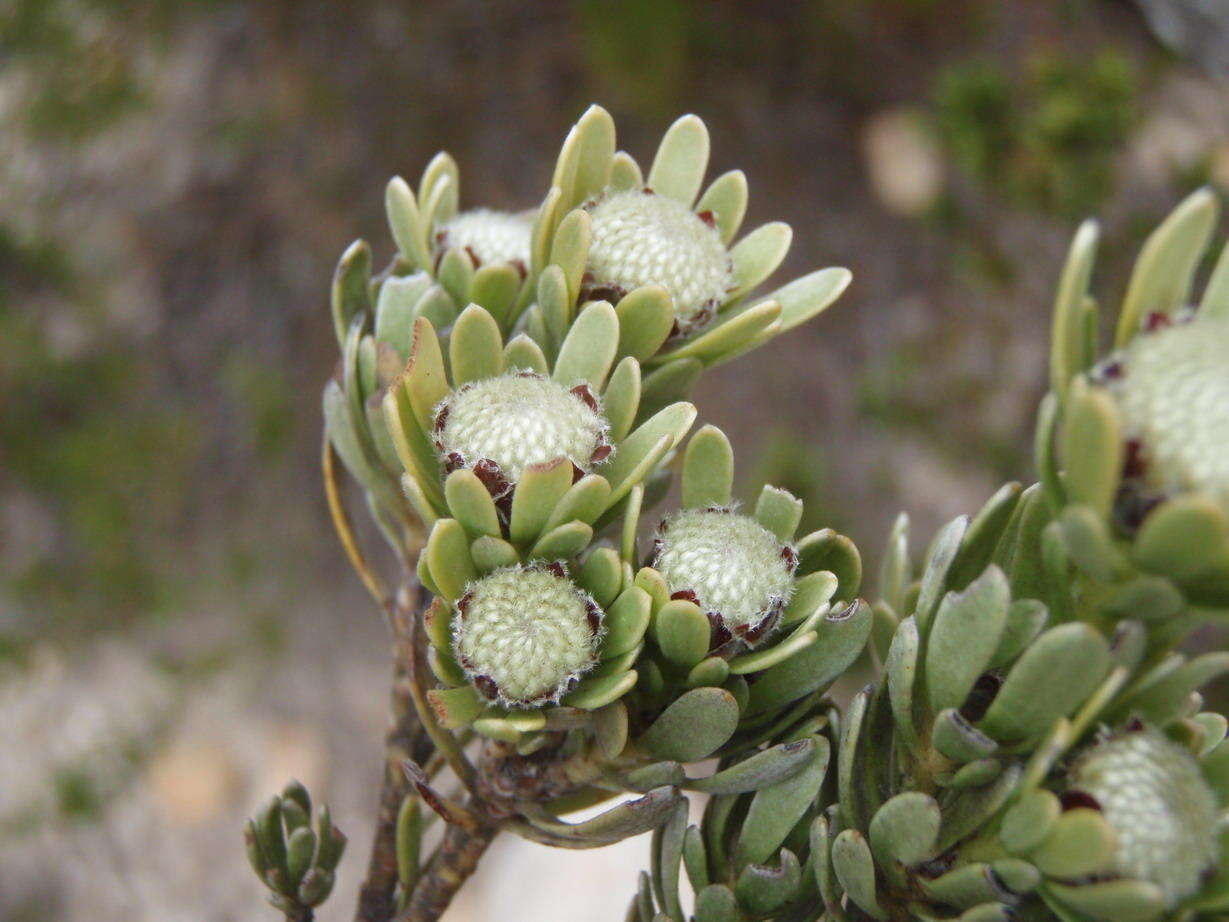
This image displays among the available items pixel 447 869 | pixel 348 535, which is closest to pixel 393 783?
pixel 447 869

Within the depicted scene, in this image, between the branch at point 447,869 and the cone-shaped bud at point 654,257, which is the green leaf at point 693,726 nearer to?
the branch at point 447,869

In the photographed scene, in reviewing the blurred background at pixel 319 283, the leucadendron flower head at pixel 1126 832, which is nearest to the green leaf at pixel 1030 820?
the leucadendron flower head at pixel 1126 832

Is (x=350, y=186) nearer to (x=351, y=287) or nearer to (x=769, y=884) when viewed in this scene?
(x=351, y=287)

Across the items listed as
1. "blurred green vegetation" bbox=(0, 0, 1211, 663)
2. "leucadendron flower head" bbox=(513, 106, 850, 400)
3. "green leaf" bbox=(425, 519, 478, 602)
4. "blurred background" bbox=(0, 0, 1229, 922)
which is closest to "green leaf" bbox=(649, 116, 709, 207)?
"leucadendron flower head" bbox=(513, 106, 850, 400)

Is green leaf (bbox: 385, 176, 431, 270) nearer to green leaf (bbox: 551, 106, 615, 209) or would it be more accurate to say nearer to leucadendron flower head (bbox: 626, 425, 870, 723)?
green leaf (bbox: 551, 106, 615, 209)

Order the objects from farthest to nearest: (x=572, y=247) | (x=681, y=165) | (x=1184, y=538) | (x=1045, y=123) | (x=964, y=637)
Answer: (x=1045, y=123), (x=681, y=165), (x=572, y=247), (x=964, y=637), (x=1184, y=538)

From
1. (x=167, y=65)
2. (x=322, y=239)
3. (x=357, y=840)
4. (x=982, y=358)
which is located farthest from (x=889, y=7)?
(x=357, y=840)
